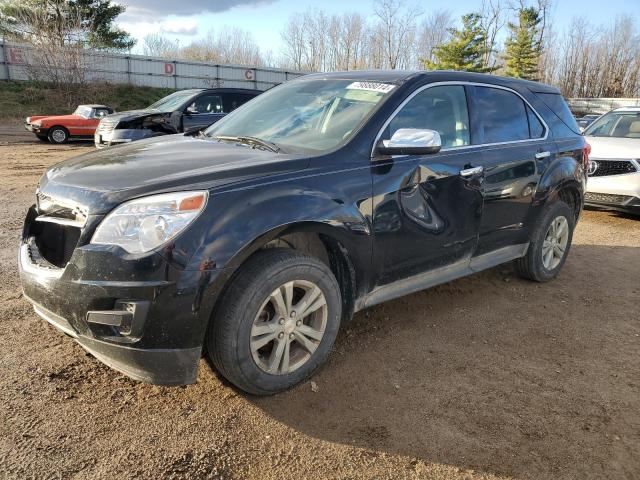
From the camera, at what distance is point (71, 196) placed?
263 centimetres

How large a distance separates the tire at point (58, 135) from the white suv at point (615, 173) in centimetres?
1708

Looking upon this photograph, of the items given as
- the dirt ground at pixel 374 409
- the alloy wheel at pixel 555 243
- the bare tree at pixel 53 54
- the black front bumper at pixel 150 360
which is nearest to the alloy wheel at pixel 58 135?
the bare tree at pixel 53 54

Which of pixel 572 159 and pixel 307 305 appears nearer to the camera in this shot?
pixel 307 305

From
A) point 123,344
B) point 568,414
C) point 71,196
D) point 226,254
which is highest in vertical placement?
point 71,196

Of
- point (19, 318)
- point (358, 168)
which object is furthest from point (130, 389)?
point (358, 168)

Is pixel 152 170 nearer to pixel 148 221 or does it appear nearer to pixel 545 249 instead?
pixel 148 221

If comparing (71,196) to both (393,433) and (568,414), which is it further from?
(568,414)

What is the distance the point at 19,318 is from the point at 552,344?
12.4 feet

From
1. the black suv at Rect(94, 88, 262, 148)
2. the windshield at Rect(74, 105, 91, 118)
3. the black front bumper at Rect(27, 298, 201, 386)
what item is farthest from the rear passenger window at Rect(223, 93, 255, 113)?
the black front bumper at Rect(27, 298, 201, 386)

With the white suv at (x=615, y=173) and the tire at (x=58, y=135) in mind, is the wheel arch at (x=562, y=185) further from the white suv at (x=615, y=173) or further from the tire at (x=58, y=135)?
the tire at (x=58, y=135)

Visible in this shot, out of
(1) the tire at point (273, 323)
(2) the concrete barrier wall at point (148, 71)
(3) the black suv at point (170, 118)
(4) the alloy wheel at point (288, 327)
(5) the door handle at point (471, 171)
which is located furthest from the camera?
(2) the concrete barrier wall at point (148, 71)

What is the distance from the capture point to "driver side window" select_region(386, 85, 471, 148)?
3.41 m

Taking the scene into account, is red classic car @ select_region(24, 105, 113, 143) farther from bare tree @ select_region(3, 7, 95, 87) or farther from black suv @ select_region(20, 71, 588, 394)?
black suv @ select_region(20, 71, 588, 394)

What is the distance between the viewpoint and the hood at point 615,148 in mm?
7523
